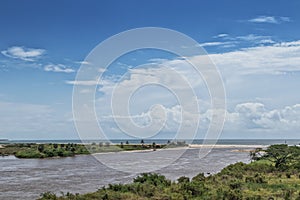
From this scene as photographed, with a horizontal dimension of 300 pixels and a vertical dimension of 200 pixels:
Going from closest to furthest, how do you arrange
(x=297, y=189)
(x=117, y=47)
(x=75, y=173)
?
(x=117, y=47), (x=297, y=189), (x=75, y=173)

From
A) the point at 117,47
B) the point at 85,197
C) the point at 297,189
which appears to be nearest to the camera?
the point at 117,47

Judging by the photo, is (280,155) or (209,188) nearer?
(209,188)

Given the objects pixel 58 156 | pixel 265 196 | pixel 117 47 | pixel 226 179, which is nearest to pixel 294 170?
pixel 226 179

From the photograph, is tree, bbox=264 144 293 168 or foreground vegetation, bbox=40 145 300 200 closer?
foreground vegetation, bbox=40 145 300 200

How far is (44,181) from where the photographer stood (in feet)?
110

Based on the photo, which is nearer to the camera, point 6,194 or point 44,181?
point 6,194

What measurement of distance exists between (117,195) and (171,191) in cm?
348

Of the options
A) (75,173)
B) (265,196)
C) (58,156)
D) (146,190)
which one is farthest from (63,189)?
(58,156)

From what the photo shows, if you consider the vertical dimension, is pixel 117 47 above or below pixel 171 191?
above

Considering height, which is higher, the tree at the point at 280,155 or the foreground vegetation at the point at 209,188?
the tree at the point at 280,155

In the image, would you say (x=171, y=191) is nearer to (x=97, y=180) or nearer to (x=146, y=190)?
(x=146, y=190)

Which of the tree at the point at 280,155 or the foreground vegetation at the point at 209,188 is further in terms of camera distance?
the tree at the point at 280,155

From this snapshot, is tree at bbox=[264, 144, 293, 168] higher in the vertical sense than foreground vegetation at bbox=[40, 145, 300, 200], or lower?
higher

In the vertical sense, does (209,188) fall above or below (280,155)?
below
